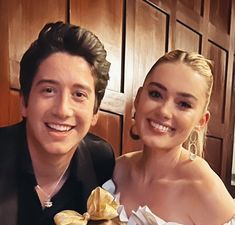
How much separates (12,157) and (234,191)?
2317 millimetres

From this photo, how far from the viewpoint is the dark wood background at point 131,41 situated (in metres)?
1.17

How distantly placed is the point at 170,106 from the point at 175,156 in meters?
0.13

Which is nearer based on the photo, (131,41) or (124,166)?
(124,166)

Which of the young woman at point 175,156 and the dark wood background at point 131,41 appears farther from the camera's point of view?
the dark wood background at point 131,41

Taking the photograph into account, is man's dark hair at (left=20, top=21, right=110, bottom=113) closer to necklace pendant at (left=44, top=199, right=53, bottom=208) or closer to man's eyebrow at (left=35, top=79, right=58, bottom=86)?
man's eyebrow at (left=35, top=79, right=58, bottom=86)

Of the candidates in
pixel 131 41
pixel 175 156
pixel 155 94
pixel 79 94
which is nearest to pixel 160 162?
pixel 175 156

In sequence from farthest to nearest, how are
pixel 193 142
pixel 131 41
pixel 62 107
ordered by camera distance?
pixel 131 41
pixel 193 142
pixel 62 107

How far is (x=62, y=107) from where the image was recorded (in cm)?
75

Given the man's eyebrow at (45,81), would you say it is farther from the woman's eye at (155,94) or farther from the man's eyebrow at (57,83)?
the woman's eye at (155,94)

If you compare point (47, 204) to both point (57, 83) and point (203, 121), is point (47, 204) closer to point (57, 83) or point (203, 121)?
point (57, 83)

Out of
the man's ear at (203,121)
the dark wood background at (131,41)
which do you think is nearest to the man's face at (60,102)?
the man's ear at (203,121)

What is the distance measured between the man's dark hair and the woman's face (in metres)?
0.12

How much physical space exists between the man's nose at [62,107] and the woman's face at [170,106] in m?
0.17

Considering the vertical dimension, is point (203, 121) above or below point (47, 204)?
above
